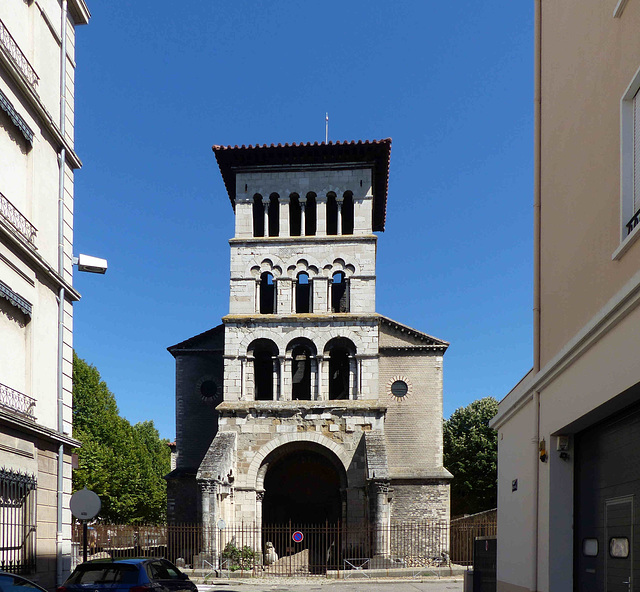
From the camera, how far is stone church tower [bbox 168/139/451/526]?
30812mm

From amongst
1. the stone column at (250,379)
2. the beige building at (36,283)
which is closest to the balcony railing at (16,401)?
the beige building at (36,283)

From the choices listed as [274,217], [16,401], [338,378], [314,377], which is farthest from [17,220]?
[338,378]

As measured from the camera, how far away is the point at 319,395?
31312 millimetres

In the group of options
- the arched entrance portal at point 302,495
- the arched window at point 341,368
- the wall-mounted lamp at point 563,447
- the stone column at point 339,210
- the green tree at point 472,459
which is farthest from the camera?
the green tree at point 472,459

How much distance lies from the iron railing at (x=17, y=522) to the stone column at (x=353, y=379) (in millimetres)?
19325

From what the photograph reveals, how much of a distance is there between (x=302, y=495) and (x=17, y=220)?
23.4m

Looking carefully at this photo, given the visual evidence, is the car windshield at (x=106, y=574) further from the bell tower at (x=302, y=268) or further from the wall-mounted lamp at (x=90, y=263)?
the bell tower at (x=302, y=268)

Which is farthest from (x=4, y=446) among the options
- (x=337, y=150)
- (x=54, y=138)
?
(x=337, y=150)

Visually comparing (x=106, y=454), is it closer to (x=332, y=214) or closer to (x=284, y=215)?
(x=284, y=215)

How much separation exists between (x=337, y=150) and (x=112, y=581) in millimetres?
24271

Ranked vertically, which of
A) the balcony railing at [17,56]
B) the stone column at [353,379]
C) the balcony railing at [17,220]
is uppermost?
the balcony railing at [17,56]

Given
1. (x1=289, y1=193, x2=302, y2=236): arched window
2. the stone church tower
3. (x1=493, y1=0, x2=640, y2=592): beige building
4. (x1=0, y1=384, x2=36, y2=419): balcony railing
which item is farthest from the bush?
(x1=493, y1=0, x2=640, y2=592): beige building

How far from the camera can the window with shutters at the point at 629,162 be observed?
725 cm

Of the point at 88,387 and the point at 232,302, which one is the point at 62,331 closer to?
the point at 232,302
